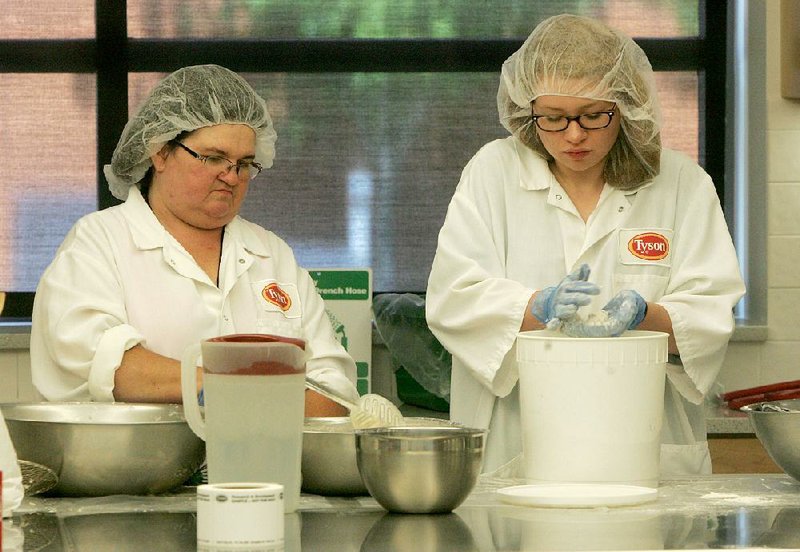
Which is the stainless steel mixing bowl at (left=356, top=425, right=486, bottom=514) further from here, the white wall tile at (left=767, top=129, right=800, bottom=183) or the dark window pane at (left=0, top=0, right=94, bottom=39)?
the dark window pane at (left=0, top=0, right=94, bottom=39)

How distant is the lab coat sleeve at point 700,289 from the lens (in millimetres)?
2416

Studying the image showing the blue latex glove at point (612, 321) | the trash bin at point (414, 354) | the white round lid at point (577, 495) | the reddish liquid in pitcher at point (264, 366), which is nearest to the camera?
the reddish liquid in pitcher at point (264, 366)

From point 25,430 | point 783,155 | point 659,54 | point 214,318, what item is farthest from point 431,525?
point 659,54

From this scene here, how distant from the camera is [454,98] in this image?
421 centimetres

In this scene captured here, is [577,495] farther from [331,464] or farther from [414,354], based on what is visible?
[414,354]

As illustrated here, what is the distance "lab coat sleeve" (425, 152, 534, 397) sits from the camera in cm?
241

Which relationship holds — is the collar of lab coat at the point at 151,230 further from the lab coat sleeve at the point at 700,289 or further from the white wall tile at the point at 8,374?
the white wall tile at the point at 8,374

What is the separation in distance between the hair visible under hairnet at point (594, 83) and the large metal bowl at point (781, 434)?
0.78 metres

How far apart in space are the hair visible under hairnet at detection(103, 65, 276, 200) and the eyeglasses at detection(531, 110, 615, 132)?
1.94 feet

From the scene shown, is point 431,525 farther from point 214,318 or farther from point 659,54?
point 659,54

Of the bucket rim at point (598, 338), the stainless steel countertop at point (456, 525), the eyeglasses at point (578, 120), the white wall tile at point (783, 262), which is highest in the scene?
the eyeglasses at point (578, 120)

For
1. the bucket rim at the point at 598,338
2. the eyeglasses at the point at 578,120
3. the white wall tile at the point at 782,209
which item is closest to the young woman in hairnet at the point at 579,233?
the eyeglasses at the point at 578,120

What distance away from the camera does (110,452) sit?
1.78 meters

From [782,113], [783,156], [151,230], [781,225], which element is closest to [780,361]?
[781,225]
